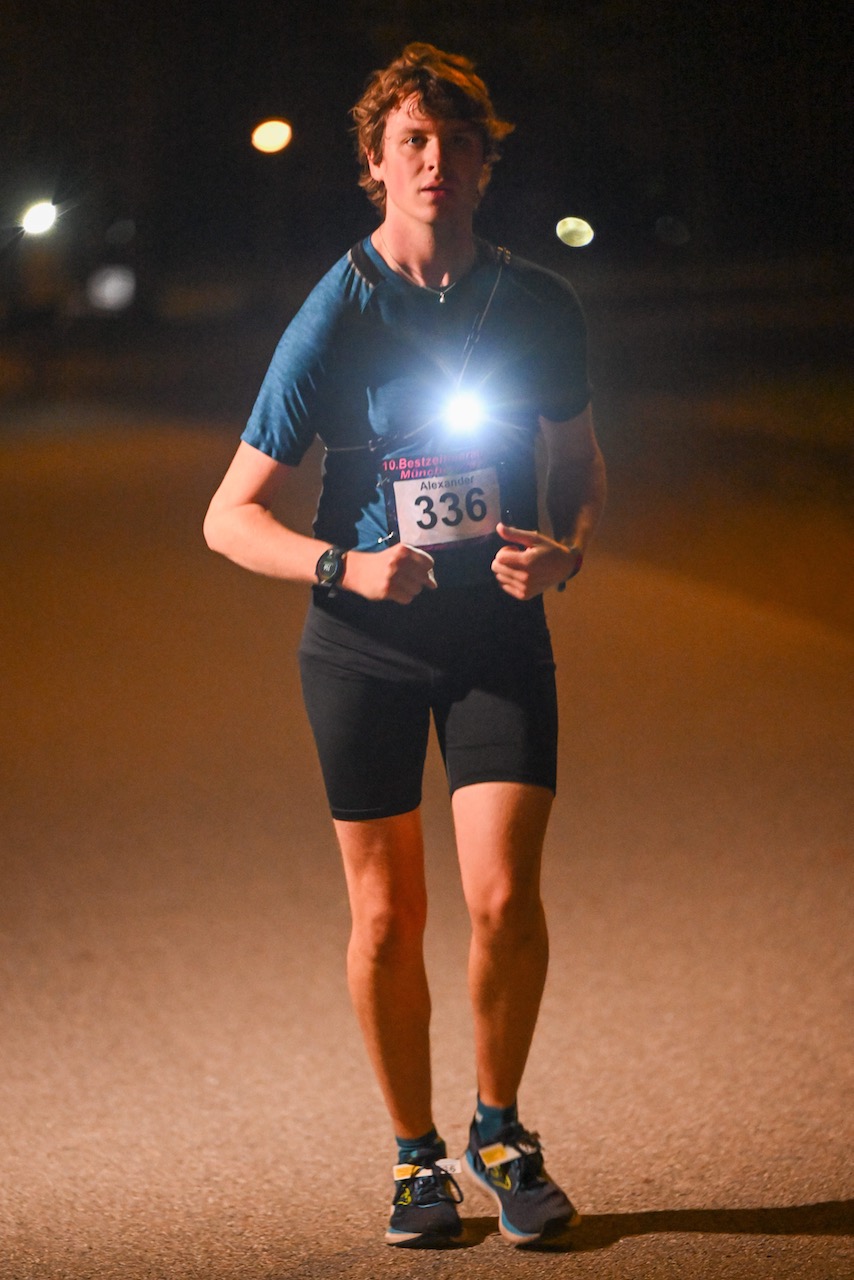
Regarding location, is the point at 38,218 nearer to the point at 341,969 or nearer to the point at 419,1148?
the point at 341,969

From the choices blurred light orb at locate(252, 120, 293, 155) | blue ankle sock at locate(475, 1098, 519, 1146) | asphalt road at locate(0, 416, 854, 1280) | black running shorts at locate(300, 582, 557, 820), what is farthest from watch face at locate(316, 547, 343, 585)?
blurred light orb at locate(252, 120, 293, 155)

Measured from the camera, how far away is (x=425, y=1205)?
3.11m

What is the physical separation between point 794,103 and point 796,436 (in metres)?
6.18

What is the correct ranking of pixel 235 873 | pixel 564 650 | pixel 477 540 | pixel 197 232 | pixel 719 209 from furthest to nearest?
pixel 197 232
pixel 719 209
pixel 564 650
pixel 235 873
pixel 477 540

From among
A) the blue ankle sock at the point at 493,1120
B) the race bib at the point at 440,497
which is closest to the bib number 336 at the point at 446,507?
the race bib at the point at 440,497

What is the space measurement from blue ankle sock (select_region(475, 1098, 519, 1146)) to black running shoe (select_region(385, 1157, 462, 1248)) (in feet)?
0.31

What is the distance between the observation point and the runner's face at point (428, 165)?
294 centimetres

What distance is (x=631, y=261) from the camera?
94.0 ft

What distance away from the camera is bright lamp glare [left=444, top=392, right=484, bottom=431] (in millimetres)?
2961

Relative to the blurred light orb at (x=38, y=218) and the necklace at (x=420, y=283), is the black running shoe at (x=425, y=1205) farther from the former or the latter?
the blurred light orb at (x=38, y=218)

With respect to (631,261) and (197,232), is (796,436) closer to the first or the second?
(631,261)

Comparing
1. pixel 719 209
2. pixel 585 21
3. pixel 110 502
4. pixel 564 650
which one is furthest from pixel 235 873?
pixel 719 209

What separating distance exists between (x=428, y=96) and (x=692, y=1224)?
2.18 m

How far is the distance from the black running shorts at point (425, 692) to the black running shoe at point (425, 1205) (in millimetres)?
710
